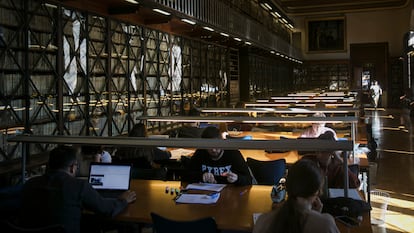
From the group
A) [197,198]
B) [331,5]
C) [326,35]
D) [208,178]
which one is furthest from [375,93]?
[197,198]

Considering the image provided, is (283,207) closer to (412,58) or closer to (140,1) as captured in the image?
(140,1)

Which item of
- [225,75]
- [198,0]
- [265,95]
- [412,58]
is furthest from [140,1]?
[412,58]

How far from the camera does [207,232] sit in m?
2.36

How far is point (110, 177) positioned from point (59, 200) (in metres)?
0.68

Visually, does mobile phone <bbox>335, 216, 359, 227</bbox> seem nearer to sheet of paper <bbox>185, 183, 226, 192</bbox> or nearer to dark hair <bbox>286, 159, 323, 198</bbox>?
dark hair <bbox>286, 159, 323, 198</bbox>

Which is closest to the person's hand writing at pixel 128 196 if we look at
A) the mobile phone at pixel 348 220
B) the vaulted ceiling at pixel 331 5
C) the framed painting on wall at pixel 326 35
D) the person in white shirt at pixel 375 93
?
the mobile phone at pixel 348 220

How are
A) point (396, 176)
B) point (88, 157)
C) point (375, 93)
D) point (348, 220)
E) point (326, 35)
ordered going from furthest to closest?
point (326, 35) → point (375, 93) → point (396, 176) → point (88, 157) → point (348, 220)

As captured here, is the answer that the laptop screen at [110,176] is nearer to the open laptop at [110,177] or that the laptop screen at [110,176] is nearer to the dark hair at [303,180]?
the open laptop at [110,177]

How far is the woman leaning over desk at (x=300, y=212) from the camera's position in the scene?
1.83 metres

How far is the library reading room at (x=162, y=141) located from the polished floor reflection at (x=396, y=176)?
29 mm

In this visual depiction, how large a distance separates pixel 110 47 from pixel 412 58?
15.3 metres

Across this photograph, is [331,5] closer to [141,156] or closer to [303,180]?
[141,156]

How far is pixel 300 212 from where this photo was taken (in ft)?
6.11

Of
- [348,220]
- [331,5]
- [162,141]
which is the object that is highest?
[331,5]
